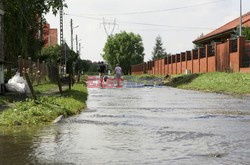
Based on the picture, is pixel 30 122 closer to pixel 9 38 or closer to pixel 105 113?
pixel 105 113

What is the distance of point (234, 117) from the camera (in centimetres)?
1246

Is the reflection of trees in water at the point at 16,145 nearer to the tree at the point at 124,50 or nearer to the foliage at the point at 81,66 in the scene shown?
the foliage at the point at 81,66

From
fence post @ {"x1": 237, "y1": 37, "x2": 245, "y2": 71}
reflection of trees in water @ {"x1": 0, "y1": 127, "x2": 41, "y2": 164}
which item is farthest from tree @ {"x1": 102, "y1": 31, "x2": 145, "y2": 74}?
reflection of trees in water @ {"x1": 0, "y1": 127, "x2": 41, "y2": 164}

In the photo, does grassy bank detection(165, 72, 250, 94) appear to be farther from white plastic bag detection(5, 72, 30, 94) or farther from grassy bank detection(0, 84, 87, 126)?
grassy bank detection(0, 84, 87, 126)

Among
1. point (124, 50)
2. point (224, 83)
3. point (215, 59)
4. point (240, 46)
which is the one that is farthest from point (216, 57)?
point (124, 50)

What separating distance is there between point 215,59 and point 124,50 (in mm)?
78503

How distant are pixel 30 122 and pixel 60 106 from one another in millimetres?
2938

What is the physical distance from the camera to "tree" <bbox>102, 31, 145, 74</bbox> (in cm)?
11512

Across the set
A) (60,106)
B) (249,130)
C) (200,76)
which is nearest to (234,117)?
(249,130)

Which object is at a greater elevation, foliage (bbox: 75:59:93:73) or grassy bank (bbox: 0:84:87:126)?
foliage (bbox: 75:59:93:73)

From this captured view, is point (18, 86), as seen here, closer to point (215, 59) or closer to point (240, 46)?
point (240, 46)

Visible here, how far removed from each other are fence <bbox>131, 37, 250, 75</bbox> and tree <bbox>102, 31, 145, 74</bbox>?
188 ft

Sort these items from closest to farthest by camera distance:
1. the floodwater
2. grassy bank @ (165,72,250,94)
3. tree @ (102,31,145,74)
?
the floodwater, grassy bank @ (165,72,250,94), tree @ (102,31,145,74)

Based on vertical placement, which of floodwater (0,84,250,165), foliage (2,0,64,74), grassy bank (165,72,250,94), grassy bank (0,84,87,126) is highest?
foliage (2,0,64,74)
